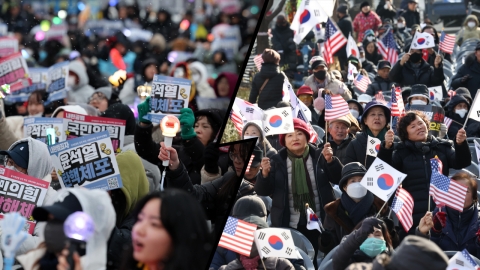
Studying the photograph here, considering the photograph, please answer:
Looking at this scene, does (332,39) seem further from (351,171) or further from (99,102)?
(351,171)

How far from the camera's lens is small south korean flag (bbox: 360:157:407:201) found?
580cm

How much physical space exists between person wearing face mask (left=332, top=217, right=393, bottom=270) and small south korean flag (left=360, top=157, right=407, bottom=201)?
1.86 feet

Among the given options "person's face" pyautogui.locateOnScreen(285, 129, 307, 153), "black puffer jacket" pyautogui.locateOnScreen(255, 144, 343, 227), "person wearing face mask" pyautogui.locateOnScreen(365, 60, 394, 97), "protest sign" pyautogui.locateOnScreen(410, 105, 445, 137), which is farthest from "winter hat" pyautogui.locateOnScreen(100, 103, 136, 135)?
"person wearing face mask" pyautogui.locateOnScreen(365, 60, 394, 97)

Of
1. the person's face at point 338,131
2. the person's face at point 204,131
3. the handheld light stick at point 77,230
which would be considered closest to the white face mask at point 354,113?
the person's face at point 338,131

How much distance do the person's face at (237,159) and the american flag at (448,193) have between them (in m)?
1.37

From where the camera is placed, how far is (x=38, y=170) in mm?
4676

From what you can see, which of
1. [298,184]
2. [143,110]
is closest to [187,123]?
[143,110]

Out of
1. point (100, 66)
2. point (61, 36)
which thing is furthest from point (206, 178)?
point (61, 36)

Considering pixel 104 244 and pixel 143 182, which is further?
pixel 143 182

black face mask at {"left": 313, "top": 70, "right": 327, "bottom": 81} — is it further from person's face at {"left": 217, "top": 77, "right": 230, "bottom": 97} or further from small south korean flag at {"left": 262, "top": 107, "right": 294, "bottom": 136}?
small south korean flag at {"left": 262, "top": 107, "right": 294, "bottom": 136}

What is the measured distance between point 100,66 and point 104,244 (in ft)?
33.2

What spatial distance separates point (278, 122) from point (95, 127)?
53.7 inches

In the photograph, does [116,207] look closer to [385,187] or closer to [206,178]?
[206,178]

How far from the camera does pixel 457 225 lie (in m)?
5.72
